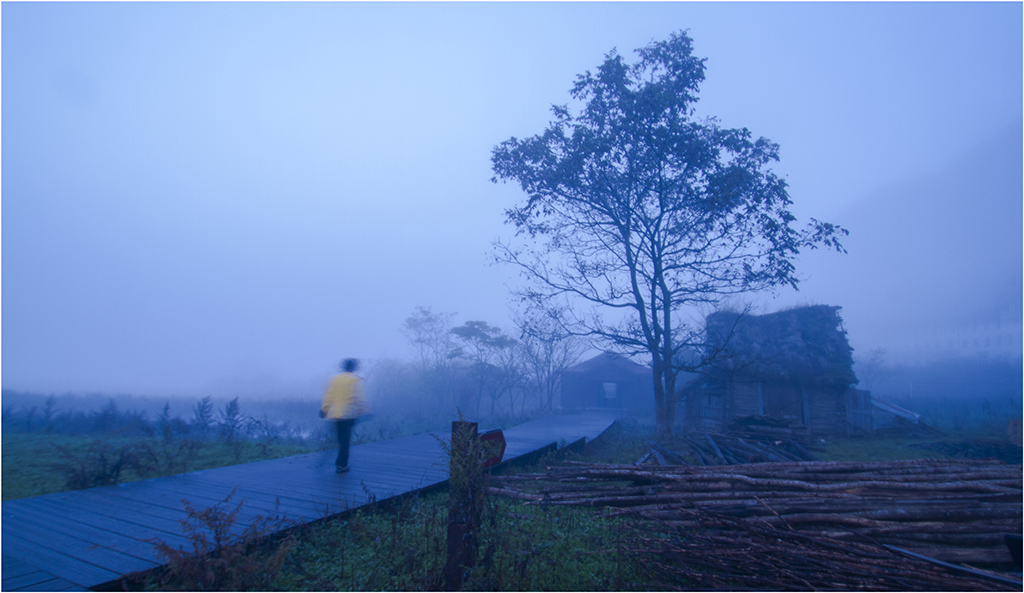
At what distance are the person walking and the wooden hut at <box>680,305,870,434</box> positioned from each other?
44.0 feet

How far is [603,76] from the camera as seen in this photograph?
1393 centimetres

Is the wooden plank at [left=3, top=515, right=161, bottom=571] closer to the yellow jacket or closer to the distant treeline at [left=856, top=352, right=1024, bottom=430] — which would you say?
the yellow jacket

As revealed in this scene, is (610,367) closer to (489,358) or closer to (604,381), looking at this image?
(604,381)

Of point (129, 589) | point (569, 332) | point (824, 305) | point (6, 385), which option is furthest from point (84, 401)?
point (824, 305)

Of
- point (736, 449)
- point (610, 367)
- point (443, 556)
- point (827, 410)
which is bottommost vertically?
point (736, 449)

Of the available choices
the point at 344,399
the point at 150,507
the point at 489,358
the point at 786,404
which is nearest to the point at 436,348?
the point at 489,358

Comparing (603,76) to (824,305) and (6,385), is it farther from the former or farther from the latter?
(6,385)

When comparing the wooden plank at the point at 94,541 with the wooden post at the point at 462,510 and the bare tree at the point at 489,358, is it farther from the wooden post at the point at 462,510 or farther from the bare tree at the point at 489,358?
the bare tree at the point at 489,358

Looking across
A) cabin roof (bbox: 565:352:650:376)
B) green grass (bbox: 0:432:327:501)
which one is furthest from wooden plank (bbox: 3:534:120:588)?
cabin roof (bbox: 565:352:650:376)

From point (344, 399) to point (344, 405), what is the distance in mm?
96

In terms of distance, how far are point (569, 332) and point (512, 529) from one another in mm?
9594

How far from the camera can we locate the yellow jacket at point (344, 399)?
23.7 feet

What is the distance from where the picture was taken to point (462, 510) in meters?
3.78

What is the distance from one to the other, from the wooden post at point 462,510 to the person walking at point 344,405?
12.5 ft
